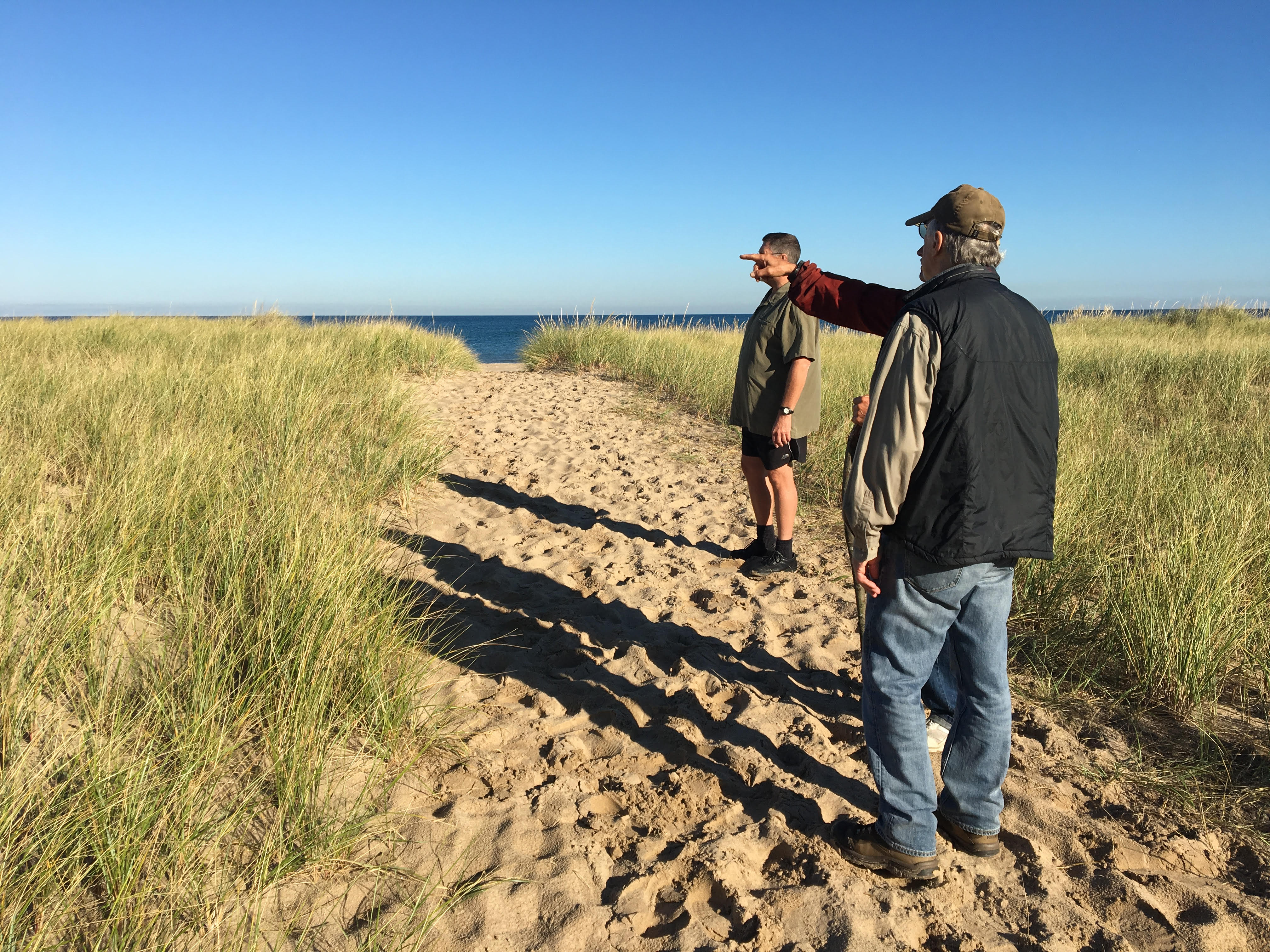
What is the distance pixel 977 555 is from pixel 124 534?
134 inches

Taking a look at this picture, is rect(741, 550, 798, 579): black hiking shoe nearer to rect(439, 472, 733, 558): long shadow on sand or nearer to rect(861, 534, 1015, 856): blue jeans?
rect(439, 472, 733, 558): long shadow on sand

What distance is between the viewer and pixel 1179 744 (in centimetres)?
281

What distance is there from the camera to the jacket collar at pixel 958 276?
1.98 metres

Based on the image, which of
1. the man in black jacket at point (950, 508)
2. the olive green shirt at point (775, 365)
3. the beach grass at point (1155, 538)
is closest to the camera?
the man in black jacket at point (950, 508)

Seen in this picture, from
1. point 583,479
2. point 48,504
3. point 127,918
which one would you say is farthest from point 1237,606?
point 48,504

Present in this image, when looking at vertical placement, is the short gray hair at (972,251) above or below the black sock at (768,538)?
above

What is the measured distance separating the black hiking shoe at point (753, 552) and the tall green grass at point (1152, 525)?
1.49 metres

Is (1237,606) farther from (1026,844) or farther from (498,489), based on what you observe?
(498,489)

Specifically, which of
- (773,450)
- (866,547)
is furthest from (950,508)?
(773,450)

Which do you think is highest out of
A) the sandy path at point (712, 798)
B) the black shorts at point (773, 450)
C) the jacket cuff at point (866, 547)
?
the jacket cuff at point (866, 547)

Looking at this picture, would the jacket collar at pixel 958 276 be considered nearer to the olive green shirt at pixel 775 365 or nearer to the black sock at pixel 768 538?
the olive green shirt at pixel 775 365

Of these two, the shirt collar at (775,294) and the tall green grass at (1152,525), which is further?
the shirt collar at (775,294)

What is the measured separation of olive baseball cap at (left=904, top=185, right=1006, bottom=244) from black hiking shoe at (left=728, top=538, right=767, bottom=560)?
282cm

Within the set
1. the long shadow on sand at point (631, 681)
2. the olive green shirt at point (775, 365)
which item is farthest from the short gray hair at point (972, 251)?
the olive green shirt at point (775, 365)
